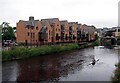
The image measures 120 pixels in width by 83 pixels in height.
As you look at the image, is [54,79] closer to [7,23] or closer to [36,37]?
[36,37]

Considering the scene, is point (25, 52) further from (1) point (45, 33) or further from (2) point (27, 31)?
(1) point (45, 33)

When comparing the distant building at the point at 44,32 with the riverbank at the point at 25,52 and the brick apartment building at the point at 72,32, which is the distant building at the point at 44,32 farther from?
the riverbank at the point at 25,52

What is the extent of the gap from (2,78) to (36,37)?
120 feet

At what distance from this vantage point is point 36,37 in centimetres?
6288

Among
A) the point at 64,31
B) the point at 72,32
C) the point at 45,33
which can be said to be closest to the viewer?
the point at 45,33

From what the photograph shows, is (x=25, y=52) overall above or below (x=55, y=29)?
below

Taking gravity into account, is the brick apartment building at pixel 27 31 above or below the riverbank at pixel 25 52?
above

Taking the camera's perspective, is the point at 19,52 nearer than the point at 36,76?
No

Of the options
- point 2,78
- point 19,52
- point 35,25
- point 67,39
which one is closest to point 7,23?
point 67,39

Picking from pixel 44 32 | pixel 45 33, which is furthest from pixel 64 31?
pixel 44 32

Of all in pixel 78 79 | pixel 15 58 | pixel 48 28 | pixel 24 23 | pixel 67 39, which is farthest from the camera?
pixel 67 39

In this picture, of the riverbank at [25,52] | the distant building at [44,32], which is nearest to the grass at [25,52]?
the riverbank at [25,52]

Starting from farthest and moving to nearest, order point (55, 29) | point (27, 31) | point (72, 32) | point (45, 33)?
point (72, 32)
point (55, 29)
point (45, 33)
point (27, 31)

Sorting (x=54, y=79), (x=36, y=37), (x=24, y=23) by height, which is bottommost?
(x=54, y=79)
